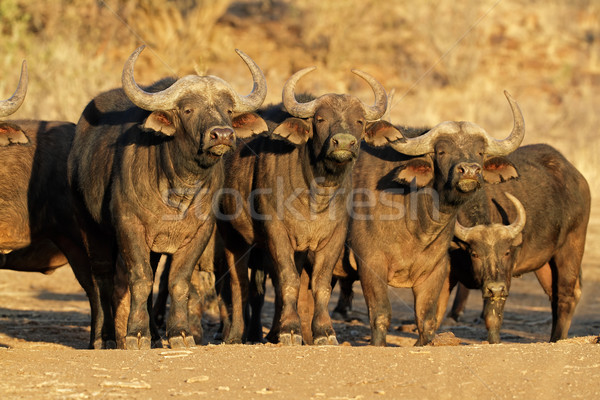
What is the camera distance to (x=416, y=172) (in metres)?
9.84

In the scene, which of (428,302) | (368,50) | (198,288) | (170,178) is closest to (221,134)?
(170,178)

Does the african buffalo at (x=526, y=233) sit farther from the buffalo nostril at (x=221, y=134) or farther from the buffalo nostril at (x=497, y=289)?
the buffalo nostril at (x=221, y=134)

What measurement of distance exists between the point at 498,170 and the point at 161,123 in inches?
142

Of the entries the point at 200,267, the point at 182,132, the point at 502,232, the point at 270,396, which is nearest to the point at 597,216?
the point at 502,232

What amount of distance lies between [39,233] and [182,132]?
2.67 m

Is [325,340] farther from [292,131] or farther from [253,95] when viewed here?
[253,95]

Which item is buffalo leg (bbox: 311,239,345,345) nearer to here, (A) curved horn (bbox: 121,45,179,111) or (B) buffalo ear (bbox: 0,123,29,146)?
(A) curved horn (bbox: 121,45,179,111)

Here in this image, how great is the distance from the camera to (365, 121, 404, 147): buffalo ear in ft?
31.7

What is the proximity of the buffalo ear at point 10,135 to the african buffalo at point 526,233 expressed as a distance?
14.9ft

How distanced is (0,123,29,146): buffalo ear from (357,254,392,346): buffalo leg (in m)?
3.56

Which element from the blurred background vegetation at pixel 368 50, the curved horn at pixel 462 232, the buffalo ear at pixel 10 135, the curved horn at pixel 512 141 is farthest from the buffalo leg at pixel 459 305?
the blurred background vegetation at pixel 368 50

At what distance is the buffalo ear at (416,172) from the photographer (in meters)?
9.83

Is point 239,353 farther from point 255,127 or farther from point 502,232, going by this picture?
point 502,232

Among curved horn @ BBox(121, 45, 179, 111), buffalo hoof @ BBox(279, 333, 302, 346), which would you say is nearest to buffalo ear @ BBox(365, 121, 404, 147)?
curved horn @ BBox(121, 45, 179, 111)
